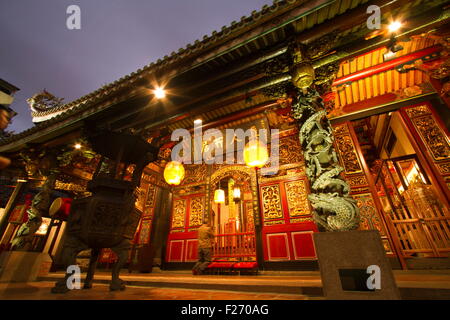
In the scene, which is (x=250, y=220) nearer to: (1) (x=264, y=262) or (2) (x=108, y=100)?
(1) (x=264, y=262)

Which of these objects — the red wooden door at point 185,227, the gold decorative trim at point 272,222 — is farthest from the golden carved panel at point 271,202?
the red wooden door at point 185,227

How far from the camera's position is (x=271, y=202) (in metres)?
6.40

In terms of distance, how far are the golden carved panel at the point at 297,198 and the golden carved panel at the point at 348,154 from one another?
4.46ft

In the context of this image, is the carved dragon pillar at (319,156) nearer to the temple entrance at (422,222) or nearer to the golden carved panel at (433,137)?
the temple entrance at (422,222)

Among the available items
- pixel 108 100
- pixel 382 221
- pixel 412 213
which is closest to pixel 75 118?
pixel 108 100

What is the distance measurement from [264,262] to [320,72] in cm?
534

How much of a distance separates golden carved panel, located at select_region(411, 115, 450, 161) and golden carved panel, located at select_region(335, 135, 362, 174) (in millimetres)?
1612

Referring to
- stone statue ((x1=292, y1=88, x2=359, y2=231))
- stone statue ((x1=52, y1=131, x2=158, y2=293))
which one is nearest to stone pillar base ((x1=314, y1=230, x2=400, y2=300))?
stone statue ((x1=292, y1=88, x2=359, y2=231))

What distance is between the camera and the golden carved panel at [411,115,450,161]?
4.79 meters

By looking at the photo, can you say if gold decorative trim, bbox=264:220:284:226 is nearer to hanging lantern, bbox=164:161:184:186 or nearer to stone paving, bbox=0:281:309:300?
hanging lantern, bbox=164:161:184:186

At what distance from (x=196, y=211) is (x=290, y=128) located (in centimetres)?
491

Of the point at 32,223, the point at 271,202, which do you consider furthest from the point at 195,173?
the point at 32,223

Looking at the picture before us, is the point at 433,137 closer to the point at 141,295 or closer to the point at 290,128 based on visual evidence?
the point at 290,128
